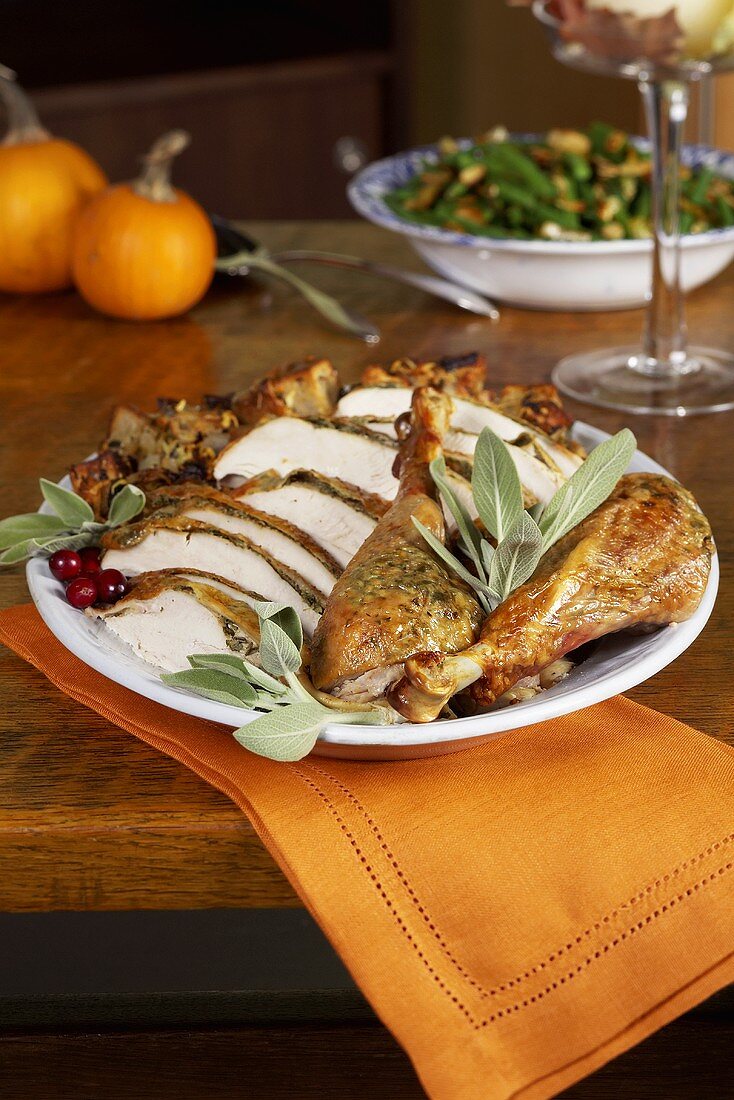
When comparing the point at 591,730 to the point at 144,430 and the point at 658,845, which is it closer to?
the point at 658,845

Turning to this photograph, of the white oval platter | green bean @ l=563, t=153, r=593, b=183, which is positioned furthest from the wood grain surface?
green bean @ l=563, t=153, r=593, b=183

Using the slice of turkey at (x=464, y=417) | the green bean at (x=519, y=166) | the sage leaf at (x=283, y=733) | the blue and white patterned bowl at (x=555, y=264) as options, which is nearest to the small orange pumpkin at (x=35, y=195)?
the blue and white patterned bowl at (x=555, y=264)

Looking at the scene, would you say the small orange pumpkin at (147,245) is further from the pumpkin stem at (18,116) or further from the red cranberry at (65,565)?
the red cranberry at (65,565)

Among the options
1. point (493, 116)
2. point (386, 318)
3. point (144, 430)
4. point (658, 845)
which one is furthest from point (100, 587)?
point (493, 116)

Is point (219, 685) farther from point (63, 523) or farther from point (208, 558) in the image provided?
point (63, 523)

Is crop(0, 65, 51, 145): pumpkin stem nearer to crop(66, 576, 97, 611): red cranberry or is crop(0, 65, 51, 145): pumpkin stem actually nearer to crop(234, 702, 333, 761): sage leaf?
crop(66, 576, 97, 611): red cranberry

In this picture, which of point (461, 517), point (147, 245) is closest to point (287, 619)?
point (461, 517)
